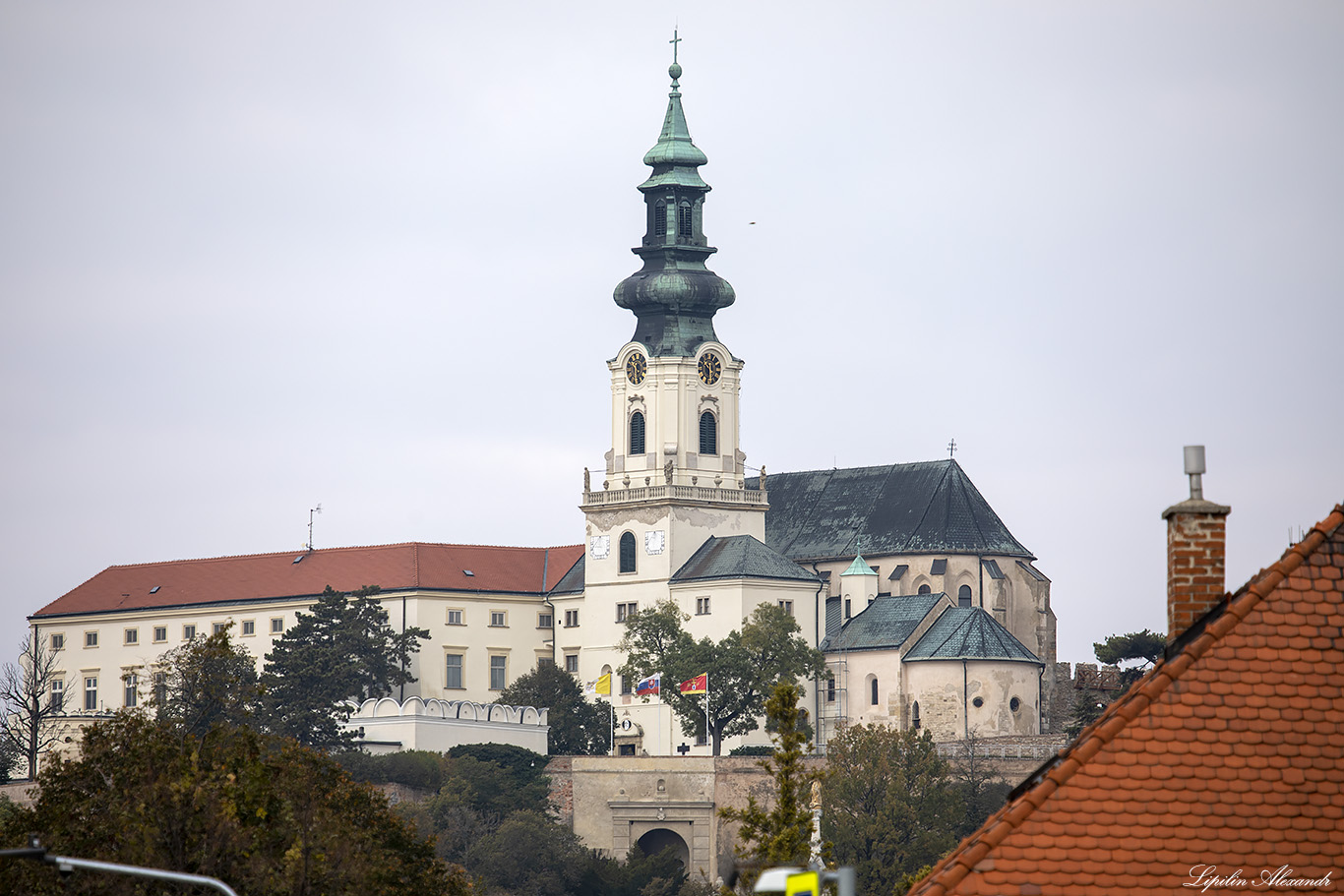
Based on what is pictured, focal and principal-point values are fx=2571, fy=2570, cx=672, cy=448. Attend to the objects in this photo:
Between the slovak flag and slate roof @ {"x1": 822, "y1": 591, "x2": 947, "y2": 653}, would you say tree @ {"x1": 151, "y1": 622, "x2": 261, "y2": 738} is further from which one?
slate roof @ {"x1": 822, "y1": 591, "x2": 947, "y2": 653}

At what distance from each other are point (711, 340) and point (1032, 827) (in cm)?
10467

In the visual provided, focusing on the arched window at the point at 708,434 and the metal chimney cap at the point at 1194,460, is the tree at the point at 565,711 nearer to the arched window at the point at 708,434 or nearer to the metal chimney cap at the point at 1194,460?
the arched window at the point at 708,434

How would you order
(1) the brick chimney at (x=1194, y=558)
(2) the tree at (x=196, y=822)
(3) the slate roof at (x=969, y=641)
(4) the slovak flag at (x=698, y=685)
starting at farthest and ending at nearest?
(3) the slate roof at (x=969, y=641), (4) the slovak flag at (x=698, y=685), (2) the tree at (x=196, y=822), (1) the brick chimney at (x=1194, y=558)

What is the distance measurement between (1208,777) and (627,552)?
10301cm

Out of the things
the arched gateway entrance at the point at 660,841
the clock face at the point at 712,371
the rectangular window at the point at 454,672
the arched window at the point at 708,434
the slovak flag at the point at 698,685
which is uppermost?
the clock face at the point at 712,371

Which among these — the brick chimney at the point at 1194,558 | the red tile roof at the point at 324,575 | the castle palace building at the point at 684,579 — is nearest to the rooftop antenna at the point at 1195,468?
the brick chimney at the point at 1194,558

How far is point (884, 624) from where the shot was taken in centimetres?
11938

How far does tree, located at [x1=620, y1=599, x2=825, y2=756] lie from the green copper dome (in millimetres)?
17061

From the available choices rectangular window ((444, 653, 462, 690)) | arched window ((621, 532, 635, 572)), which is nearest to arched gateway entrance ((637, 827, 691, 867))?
arched window ((621, 532, 635, 572))

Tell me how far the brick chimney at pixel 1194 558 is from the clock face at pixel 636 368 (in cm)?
10223

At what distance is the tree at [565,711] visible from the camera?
118m

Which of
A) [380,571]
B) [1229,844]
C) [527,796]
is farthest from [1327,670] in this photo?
[380,571]

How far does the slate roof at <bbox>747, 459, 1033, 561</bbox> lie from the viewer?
12538 cm

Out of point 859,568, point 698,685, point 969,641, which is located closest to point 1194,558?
point 698,685
